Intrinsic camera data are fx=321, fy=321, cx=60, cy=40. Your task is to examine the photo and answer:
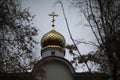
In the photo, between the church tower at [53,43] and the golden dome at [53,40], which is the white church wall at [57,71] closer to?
the church tower at [53,43]

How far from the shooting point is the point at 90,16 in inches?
391

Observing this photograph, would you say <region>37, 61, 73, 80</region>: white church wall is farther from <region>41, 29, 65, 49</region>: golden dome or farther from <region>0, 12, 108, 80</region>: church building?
<region>41, 29, 65, 49</region>: golden dome

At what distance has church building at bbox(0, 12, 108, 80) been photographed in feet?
36.6

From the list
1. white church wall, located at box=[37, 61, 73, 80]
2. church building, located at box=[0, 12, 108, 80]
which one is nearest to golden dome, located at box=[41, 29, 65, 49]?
church building, located at box=[0, 12, 108, 80]

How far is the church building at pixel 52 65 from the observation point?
11.2m

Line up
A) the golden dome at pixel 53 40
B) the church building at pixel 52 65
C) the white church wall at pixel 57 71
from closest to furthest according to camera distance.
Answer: the church building at pixel 52 65, the white church wall at pixel 57 71, the golden dome at pixel 53 40

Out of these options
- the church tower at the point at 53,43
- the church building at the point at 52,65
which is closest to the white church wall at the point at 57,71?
the church building at the point at 52,65

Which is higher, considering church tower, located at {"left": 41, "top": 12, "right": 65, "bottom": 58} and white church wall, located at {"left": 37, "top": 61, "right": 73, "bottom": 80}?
→ church tower, located at {"left": 41, "top": 12, "right": 65, "bottom": 58}

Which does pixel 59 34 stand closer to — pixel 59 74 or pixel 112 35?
pixel 59 74

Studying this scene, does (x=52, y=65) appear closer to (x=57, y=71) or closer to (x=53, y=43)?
(x=57, y=71)

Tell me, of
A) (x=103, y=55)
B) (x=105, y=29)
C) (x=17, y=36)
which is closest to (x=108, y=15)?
(x=105, y=29)

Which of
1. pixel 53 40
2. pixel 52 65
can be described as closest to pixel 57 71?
pixel 52 65

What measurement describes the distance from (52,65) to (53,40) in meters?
3.08

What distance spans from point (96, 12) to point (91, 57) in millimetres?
1393
